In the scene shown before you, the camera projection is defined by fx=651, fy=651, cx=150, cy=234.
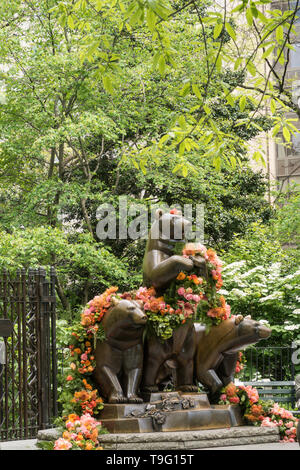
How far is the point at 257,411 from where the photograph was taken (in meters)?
6.47

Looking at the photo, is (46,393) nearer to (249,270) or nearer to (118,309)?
(118,309)

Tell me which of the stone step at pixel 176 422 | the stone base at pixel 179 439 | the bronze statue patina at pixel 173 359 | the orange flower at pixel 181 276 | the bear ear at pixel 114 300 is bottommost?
the stone base at pixel 179 439

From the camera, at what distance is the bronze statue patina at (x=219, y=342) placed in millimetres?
6523

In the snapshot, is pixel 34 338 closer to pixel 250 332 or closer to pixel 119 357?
pixel 119 357

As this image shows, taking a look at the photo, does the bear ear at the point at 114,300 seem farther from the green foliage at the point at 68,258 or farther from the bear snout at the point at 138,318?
the green foliage at the point at 68,258

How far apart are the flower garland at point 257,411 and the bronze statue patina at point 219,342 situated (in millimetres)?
134

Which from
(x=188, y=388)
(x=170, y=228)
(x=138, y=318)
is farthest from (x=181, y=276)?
(x=188, y=388)

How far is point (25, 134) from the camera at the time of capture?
15.7 metres

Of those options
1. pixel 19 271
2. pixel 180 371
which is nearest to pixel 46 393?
pixel 19 271

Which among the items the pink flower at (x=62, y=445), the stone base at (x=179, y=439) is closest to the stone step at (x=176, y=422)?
the stone base at (x=179, y=439)

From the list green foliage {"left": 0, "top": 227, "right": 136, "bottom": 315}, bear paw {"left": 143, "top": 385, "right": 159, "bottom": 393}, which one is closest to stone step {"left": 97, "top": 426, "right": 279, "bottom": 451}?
bear paw {"left": 143, "top": 385, "right": 159, "bottom": 393}
